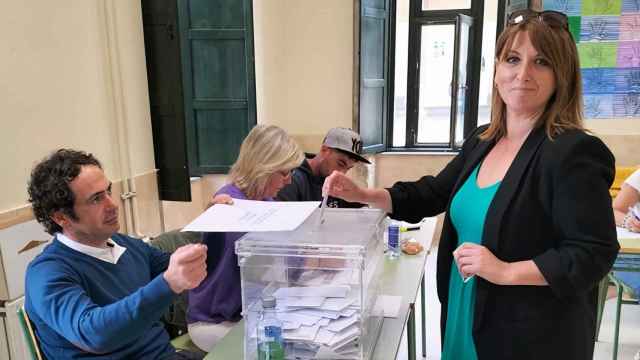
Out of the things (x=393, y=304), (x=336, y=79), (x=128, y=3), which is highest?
(x=128, y=3)

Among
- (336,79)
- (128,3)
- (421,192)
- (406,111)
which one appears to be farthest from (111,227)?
(406,111)

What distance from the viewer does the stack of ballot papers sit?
112 cm

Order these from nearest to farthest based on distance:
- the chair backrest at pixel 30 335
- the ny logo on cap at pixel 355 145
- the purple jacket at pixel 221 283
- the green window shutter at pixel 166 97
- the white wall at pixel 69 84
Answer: the chair backrest at pixel 30 335 < the purple jacket at pixel 221 283 < the white wall at pixel 69 84 < the ny logo on cap at pixel 355 145 < the green window shutter at pixel 166 97

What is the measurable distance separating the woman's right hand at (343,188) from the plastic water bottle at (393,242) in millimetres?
868

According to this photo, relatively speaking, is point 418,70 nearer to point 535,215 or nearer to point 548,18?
point 548,18

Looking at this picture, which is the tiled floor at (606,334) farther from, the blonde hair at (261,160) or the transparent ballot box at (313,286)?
the transparent ballot box at (313,286)

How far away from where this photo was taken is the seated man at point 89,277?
3.54 feet

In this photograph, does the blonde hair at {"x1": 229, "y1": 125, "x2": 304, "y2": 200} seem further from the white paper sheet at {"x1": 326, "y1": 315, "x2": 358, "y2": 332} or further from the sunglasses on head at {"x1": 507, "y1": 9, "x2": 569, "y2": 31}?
the sunglasses on head at {"x1": 507, "y1": 9, "x2": 569, "y2": 31}

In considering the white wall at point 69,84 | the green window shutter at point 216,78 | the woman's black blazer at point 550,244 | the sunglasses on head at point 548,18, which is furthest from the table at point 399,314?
the green window shutter at point 216,78

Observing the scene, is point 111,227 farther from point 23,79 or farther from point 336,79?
point 336,79

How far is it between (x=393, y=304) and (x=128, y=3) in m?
2.24

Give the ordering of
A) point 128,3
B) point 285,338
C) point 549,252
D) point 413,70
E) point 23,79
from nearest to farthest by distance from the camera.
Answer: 1. point 549,252
2. point 285,338
3. point 23,79
4. point 128,3
5. point 413,70

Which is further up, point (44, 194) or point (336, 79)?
point (336, 79)

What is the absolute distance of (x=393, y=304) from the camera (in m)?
1.59
